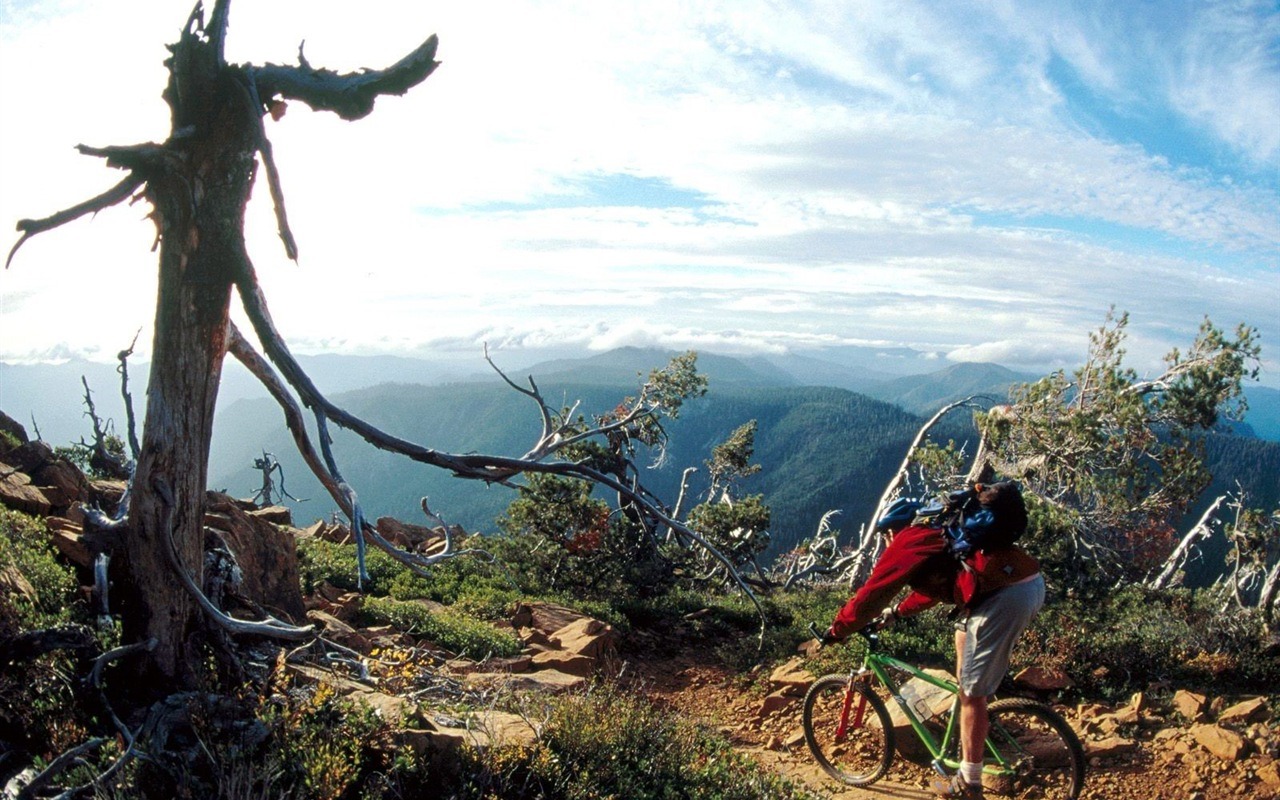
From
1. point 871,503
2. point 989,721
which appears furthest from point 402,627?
point 871,503

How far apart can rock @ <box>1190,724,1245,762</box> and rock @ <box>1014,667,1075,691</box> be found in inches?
52.0

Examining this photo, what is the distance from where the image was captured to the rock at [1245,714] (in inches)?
298

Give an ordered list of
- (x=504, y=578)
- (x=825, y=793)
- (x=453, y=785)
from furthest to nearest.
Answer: (x=504, y=578)
(x=825, y=793)
(x=453, y=785)

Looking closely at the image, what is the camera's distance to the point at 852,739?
7.34 metres

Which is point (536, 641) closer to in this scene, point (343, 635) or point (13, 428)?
point (343, 635)

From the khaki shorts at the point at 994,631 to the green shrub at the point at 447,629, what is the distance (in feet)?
17.4

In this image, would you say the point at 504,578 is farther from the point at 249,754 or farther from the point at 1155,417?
the point at 1155,417

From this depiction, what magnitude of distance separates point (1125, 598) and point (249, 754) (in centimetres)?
1187

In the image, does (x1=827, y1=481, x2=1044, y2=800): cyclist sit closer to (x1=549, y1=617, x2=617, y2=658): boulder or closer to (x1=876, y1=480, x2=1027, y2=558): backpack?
(x1=876, y1=480, x2=1027, y2=558): backpack

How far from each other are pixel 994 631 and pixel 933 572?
0.52 meters

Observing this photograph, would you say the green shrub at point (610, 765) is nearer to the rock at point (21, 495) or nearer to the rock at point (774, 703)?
the rock at point (774, 703)

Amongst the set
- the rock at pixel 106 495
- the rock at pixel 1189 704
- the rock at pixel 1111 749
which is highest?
the rock at pixel 106 495

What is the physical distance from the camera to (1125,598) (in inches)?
464

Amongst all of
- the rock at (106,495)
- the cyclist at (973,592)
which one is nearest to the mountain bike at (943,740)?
the cyclist at (973,592)
